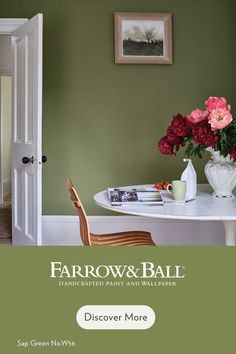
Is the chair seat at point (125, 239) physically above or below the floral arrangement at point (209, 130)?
below

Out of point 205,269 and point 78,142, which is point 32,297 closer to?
point 205,269

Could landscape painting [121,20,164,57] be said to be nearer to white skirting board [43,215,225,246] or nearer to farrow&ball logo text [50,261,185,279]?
white skirting board [43,215,225,246]

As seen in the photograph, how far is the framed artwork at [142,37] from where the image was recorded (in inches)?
153

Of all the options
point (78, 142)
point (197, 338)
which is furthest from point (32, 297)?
point (78, 142)

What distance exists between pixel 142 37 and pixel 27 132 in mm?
1300

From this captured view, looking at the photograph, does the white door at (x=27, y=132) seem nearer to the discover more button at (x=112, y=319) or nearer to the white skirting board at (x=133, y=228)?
the white skirting board at (x=133, y=228)

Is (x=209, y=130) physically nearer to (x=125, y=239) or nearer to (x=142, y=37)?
(x=125, y=239)

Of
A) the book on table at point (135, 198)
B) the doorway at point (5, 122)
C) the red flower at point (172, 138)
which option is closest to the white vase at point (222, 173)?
the red flower at point (172, 138)

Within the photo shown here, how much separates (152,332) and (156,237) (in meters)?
3.57

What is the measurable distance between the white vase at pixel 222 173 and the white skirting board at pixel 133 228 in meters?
1.70

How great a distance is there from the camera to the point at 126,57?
3.91 meters

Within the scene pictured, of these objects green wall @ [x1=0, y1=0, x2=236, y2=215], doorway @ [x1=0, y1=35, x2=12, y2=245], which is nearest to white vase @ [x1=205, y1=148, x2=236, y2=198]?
green wall @ [x1=0, y1=0, x2=236, y2=215]

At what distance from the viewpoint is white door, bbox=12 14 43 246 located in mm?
3334

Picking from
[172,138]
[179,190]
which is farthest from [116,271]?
[172,138]
